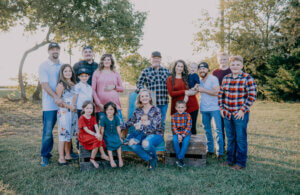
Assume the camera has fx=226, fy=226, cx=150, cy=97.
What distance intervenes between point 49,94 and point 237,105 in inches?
129

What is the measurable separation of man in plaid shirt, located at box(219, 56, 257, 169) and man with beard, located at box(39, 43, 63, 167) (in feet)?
9.88

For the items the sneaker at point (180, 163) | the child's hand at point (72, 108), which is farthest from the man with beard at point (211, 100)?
the child's hand at point (72, 108)

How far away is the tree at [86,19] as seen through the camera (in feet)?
39.3

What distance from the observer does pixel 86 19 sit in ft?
41.3

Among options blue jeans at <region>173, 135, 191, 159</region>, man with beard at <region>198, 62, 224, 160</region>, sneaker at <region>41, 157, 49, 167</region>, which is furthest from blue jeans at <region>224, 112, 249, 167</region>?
sneaker at <region>41, 157, 49, 167</region>

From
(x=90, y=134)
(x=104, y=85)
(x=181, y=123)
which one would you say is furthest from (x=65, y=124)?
(x=181, y=123)

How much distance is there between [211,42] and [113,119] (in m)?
18.0

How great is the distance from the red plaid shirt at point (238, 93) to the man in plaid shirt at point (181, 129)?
69 centimetres

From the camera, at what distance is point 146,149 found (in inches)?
152

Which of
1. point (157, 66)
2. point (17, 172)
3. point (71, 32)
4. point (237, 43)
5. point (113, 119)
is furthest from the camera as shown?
point (237, 43)

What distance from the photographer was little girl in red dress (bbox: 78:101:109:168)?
384cm

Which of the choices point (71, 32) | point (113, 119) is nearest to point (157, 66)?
point (113, 119)

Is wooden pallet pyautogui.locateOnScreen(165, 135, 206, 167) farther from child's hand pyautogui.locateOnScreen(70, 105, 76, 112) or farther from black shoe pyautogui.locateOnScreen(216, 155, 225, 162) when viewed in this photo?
child's hand pyautogui.locateOnScreen(70, 105, 76, 112)

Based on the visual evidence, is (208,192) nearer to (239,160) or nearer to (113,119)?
(239,160)
